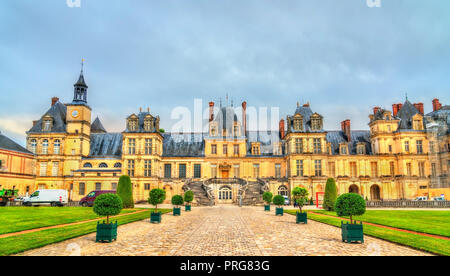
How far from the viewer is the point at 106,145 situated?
2114 inches

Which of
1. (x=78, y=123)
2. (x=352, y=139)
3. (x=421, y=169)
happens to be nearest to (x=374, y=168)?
(x=352, y=139)

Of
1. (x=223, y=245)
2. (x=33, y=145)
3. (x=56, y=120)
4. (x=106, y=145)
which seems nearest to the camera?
(x=223, y=245)

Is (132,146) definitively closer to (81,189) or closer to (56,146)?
(81,189)

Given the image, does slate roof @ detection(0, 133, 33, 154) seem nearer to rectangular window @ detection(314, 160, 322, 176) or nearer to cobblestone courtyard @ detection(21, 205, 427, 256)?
cobblestone courtyard @ detection(21, 205, 427, 256)

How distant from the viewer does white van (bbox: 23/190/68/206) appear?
36.3m

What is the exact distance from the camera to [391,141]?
51.3 metres

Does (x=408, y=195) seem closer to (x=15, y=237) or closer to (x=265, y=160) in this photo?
(x=265, y=160)

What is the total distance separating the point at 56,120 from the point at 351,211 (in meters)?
50.4

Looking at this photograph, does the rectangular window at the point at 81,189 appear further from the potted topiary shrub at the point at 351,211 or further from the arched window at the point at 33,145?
the potted topiary shrub at the point at 351,211

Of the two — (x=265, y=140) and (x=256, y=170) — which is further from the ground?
(x=265, y=140)

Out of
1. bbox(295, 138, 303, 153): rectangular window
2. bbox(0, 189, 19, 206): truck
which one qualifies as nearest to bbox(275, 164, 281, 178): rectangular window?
bbox(295, 138, 303, 153): rectangular window
